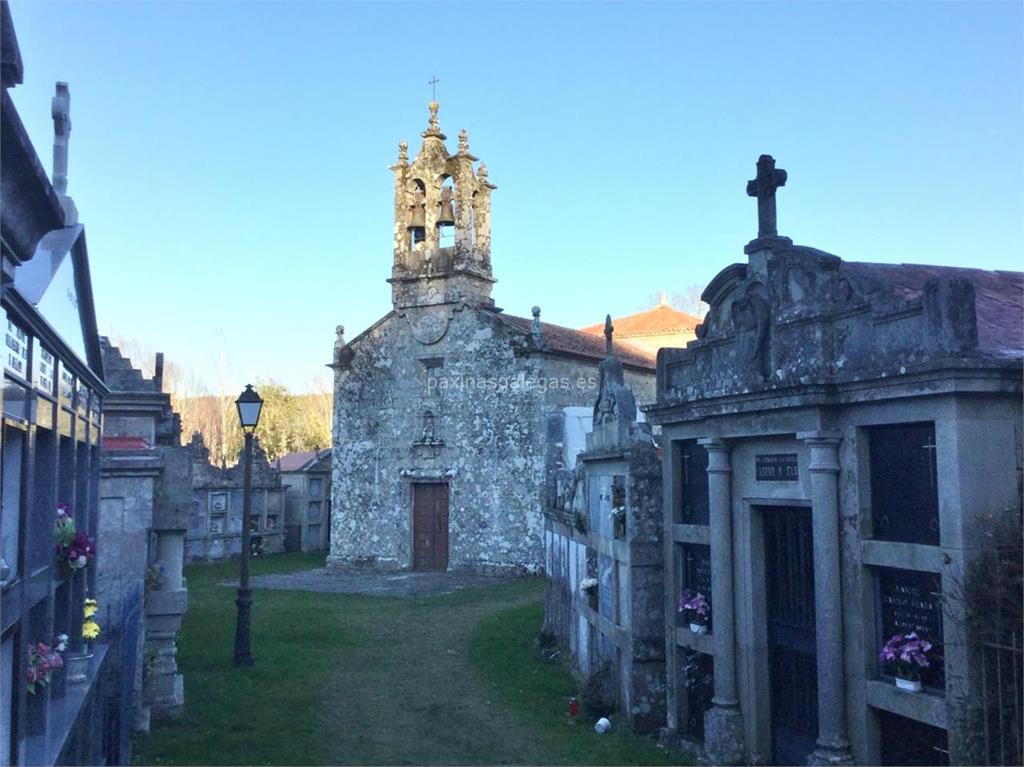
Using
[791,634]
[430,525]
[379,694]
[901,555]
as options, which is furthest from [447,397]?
[901,555]

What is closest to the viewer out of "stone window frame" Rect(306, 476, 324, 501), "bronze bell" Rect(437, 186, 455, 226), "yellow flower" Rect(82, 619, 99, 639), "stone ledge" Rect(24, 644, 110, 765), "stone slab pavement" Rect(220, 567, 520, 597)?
"stone ledge" Rect(24, 644, 110, 765)

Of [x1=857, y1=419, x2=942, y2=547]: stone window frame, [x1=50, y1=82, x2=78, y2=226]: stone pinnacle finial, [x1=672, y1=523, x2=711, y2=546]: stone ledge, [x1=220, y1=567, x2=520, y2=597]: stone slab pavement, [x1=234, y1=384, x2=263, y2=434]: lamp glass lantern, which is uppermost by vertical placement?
[x1=50, y1=82, x2=78, y2=226]: stone pinnacle finial

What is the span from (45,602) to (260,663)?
7.32m

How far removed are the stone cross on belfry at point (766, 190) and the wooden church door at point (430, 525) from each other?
18.4m

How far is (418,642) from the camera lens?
561 inches

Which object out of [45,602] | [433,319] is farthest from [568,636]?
[433,319]

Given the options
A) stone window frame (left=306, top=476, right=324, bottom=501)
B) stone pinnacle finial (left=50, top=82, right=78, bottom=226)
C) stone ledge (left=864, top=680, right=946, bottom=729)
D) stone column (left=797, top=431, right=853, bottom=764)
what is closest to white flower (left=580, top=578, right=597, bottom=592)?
stone column (left=797, top=431, right=853, bottom=764)

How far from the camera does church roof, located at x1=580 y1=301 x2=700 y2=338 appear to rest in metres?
36.8

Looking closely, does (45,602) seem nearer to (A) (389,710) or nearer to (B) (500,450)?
(A) (389,710)

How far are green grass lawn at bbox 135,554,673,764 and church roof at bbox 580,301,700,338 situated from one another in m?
20.8

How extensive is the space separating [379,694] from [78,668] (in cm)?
474

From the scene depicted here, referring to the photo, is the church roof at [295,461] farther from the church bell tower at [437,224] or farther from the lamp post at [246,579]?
the lamp post at [246,579]

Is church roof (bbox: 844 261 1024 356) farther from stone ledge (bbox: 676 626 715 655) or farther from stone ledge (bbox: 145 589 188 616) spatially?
stone ledge (bbox: 145 589 188 616)

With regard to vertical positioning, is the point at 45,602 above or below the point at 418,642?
above
